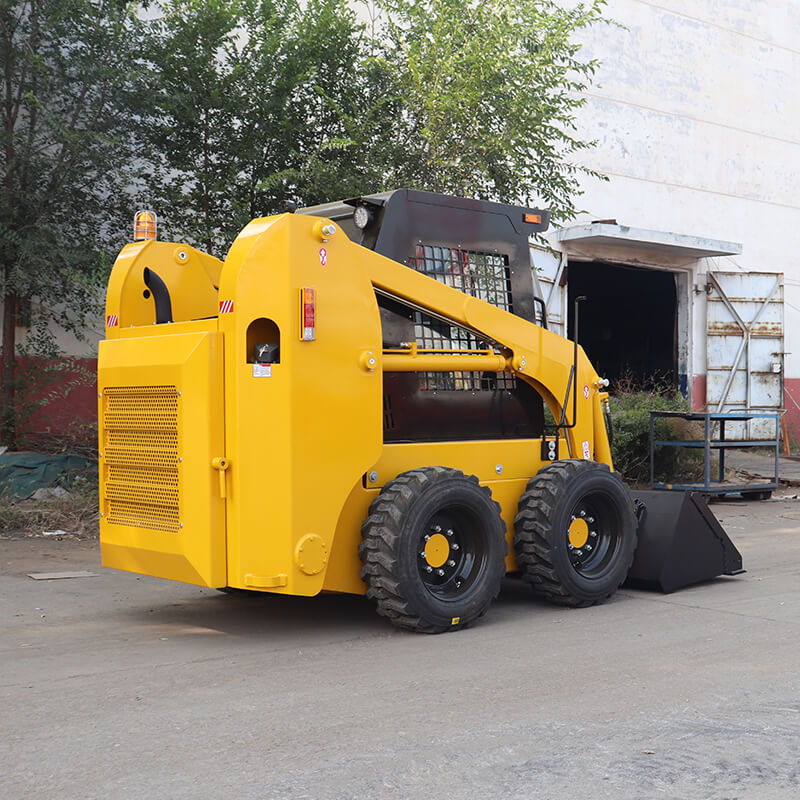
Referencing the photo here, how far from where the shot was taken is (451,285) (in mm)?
7082

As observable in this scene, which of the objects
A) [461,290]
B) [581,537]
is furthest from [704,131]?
[581,537]

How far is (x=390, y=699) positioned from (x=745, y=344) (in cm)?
1698

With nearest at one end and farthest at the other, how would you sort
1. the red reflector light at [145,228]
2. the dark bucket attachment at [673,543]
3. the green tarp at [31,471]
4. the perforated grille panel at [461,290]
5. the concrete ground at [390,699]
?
the concrete ground at [390,699]
the perforated grille panel at [461,290]
the red reflector light at [145,228]
the dark bucket attachment at [673,543]
the green tarp at [31,471]

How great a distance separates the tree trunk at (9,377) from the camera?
11.8 meters

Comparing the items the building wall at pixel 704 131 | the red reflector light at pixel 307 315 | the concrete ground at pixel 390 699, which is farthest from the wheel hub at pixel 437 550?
the building wall at pixel 704 131

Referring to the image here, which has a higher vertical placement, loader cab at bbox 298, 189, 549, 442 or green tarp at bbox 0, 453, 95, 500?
loader cab at bbox 298, 189, 549, 442

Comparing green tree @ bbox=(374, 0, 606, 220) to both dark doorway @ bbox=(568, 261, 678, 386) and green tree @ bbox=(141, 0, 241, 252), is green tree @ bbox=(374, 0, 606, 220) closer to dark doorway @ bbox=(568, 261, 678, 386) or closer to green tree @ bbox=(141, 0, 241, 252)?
green tree @ bbox=(141, 0, 241, 252)

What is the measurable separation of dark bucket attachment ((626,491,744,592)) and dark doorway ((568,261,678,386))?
42.9 ft

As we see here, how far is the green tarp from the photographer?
36.0 ft

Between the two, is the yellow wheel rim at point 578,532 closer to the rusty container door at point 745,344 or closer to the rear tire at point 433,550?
the rear tire at point 433,550

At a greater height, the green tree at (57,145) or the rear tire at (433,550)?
the green tree at (57,145)

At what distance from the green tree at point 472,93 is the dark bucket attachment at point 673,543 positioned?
608cm

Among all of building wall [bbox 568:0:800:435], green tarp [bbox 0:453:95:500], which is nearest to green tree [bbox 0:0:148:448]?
green tarp [bbox 0:453:95:500]

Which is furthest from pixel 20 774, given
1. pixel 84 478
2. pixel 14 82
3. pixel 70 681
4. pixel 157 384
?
pixel 14 82
